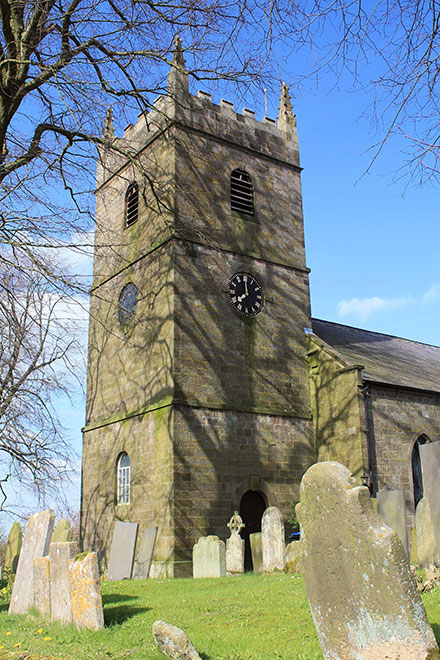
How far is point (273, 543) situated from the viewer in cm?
1255

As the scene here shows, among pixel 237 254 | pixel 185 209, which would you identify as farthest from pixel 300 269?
pixel 185 209

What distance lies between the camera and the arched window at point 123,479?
1755cm

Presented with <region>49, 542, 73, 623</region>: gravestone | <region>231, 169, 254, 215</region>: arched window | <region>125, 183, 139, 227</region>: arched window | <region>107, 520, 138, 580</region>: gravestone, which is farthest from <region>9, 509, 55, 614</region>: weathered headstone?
<region>125, 183, 139, 227</region>: arched window

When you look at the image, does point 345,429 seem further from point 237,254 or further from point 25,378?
point 25,378

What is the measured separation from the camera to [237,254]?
18734 millimetres

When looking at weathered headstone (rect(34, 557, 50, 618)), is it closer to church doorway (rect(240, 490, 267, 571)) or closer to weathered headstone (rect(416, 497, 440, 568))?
weathered headstone (rect(416, 497, 440, 568))

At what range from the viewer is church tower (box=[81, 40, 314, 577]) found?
15938 mm

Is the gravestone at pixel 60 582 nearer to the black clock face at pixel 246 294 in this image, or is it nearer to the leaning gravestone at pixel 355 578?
the leaning gravestone at pixel 355 578

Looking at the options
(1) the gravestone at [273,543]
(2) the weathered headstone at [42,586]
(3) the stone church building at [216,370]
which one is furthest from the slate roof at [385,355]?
(2) the weathered headstone at [42,586]

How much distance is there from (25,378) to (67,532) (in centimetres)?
752

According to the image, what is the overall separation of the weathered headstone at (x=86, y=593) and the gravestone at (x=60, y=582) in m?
0.23

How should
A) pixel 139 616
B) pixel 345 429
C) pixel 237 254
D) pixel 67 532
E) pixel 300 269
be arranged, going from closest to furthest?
pixel 139 616
pixel 67 532
pixel 345 429
pixel 237 254
pixel 300 269

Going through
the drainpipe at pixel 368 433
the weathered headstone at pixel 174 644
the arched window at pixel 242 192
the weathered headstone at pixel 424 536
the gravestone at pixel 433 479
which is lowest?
the weathered headstone at pixel 174 644

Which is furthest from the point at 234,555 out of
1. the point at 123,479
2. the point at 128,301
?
the point at 128,301
